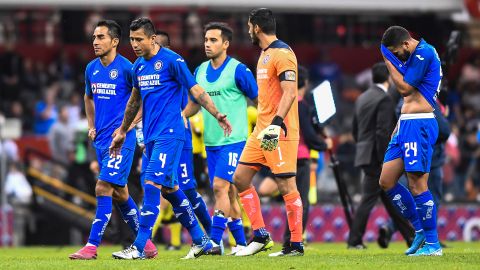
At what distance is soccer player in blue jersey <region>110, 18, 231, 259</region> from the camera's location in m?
12.5

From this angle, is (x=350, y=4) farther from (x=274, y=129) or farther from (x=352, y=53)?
(x=274, y=129)

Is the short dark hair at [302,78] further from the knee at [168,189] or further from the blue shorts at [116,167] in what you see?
the knee at [168,189]

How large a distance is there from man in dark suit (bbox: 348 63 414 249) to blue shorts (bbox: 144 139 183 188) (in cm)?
437

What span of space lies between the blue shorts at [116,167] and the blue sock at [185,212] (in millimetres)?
524

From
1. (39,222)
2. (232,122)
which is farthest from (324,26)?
(232,122)

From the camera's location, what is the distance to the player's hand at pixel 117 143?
1282cm

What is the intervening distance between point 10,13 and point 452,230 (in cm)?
1278

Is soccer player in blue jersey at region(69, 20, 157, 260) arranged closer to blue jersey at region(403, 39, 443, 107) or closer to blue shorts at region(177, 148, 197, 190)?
blue shorts at region(177, 148, 197, 190)

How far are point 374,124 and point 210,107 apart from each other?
15.2 feet

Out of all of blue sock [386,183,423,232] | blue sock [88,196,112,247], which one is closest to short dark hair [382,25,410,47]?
blue sock [386,183,423,232]

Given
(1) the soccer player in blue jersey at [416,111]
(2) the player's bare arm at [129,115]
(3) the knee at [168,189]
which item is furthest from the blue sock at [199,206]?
(1) the soccer player in blue jersey at [416,111]

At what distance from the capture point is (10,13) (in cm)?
2941

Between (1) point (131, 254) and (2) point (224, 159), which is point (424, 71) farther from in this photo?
(1) point (131, 254)

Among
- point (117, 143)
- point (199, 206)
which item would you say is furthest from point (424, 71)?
point (117, 143)
